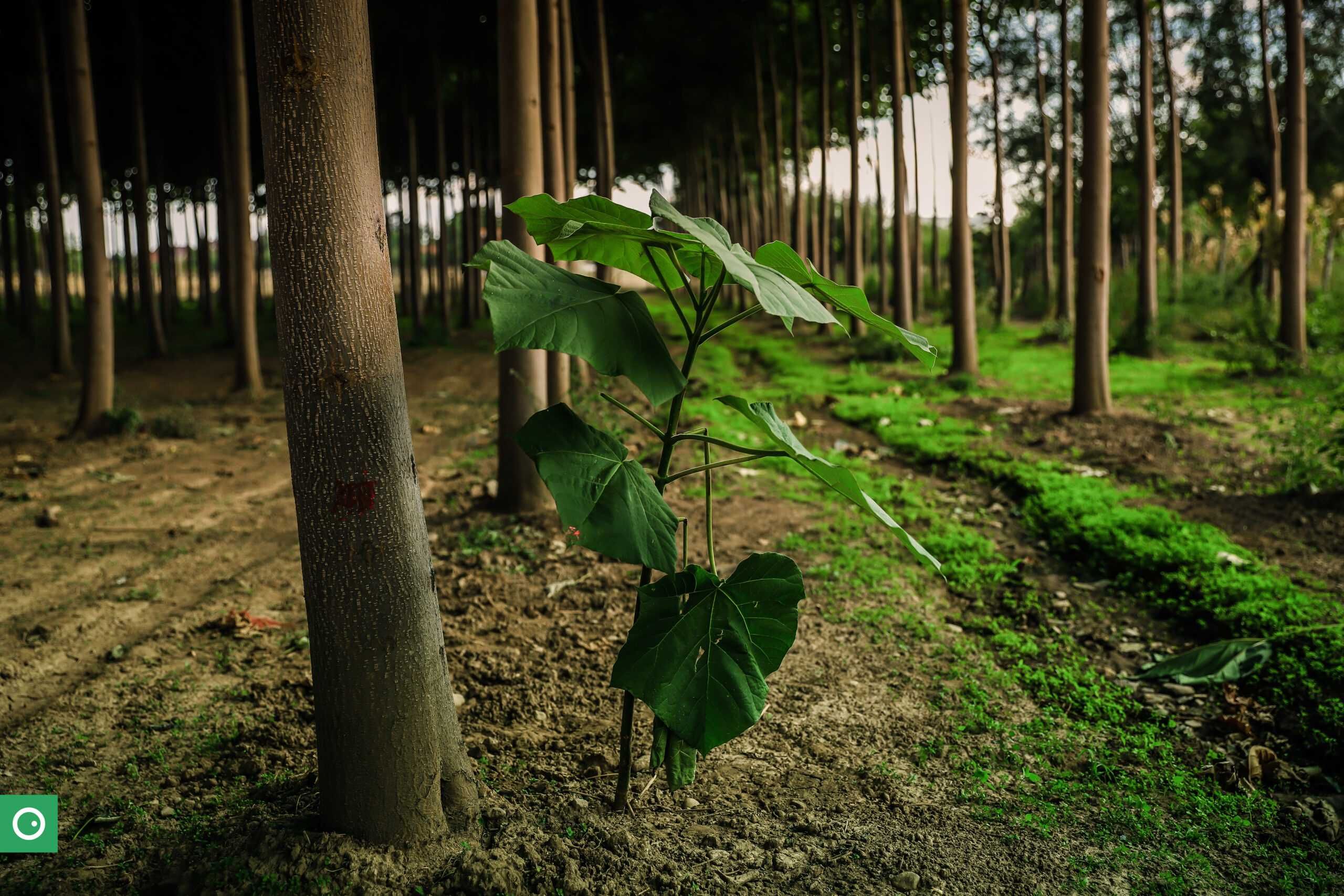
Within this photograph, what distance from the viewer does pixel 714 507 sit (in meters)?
6.82

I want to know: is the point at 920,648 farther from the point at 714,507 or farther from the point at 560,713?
the point at 714,507

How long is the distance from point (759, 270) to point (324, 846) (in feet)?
5.78

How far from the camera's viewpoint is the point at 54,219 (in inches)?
487

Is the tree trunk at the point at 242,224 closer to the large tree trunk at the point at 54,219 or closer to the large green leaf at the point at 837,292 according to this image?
the large tree trunk at the point at 54,219

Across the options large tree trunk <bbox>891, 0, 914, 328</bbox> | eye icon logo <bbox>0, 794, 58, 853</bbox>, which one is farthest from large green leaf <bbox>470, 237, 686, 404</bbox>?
large tree trunk <bbox>891, 0, 914, 328</bbox>

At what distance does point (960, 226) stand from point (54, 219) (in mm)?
13442

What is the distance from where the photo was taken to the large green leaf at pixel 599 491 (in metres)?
1.88

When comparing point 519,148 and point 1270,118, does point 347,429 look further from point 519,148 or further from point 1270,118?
point 1270,118

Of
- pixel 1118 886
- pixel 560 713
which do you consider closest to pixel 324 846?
pixel 560 713

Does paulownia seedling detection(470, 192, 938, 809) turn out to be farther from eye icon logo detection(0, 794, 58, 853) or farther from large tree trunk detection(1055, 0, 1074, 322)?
large tree trunk detection(1055, 0, 1074, 322)

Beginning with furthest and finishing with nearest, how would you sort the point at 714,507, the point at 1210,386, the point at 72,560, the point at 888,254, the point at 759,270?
the point at 888,254 < the point at 1210,386 < the point at 714,507 < the point at 72,560 < the point at 759,270

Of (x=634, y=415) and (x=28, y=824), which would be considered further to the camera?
(x=28, y=824)

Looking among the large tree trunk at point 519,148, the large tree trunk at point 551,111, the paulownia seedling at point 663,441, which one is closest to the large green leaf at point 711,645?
the paulownia seedling at point 663,441

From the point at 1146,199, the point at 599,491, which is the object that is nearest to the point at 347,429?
the point at 599,491
